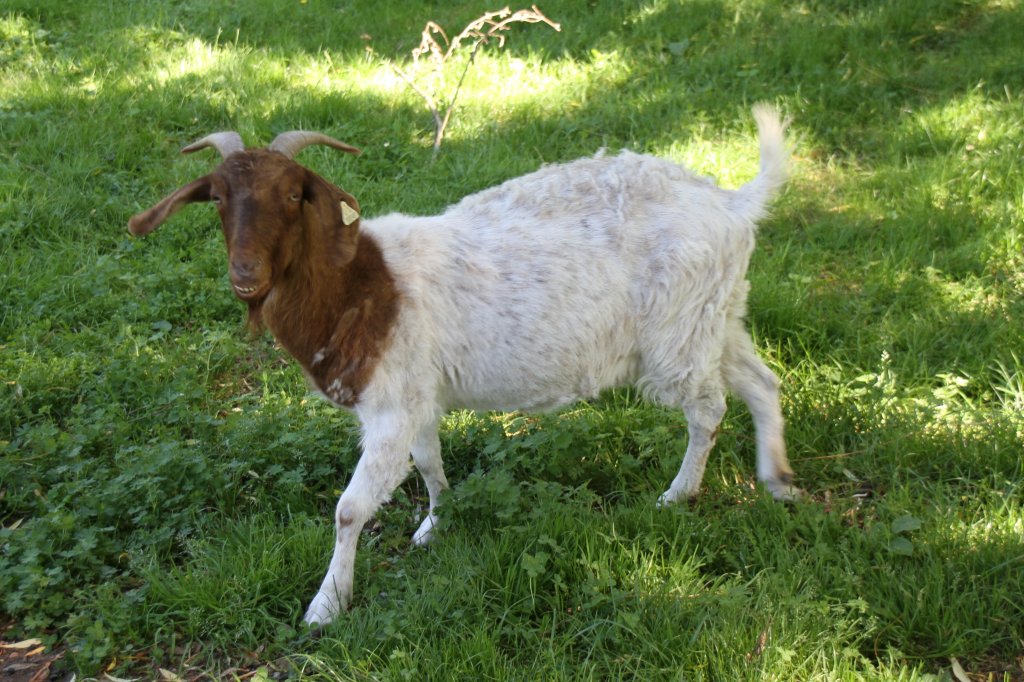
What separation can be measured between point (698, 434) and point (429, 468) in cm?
107

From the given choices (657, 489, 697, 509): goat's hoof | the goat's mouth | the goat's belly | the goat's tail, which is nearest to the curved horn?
the goat's mouth

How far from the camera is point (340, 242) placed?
3312 millimetres

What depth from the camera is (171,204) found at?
327 cm

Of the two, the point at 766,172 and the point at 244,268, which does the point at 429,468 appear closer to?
the point at 244,268

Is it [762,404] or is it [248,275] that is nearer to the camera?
[248,275]

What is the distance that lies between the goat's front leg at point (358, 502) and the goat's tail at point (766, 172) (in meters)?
1.61

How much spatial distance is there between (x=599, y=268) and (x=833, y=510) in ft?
4.05

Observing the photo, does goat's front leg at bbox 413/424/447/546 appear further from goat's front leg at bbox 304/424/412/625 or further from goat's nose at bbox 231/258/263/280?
goat's nose at bbox 231/258/263/280

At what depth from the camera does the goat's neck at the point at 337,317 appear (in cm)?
337

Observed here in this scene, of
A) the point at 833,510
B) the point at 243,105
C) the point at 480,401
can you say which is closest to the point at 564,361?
the point at 480,401

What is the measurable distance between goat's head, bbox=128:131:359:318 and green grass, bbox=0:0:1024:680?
1.01 meters

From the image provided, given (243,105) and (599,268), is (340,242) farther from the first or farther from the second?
(243,105)

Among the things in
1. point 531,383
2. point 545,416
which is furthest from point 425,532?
point 545,416

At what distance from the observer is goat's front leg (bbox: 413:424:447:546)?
3.82m
